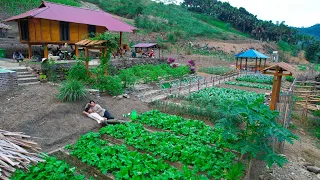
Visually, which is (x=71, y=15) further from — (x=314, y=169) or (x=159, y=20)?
(x=159, y=20)

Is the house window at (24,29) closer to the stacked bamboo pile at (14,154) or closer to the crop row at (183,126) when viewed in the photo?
the crop row at (183,126)

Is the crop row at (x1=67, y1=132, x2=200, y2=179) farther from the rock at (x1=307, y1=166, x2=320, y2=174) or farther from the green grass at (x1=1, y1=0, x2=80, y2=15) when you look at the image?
the green grass at (x1=1, y1=0, x2=80, y2=15)

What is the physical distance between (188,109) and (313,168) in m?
4.46

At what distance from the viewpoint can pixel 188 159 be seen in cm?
533

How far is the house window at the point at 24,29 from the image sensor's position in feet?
43.9

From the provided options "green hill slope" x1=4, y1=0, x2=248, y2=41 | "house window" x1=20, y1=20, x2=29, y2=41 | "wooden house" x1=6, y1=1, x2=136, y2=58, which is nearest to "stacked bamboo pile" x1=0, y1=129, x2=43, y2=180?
"wooden house" x1=6, y1=1, x2=136, y2=58

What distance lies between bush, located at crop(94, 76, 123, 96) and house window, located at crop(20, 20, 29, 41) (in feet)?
20.7

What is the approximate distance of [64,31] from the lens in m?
14.4

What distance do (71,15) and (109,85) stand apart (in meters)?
7.05

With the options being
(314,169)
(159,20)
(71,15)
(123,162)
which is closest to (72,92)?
(123,162)

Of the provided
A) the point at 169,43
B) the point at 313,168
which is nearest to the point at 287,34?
the point at 169,43

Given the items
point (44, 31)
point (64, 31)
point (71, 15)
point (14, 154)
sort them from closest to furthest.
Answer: point (14, 154), point (44, 31), point (64, 31), point (71, 15)

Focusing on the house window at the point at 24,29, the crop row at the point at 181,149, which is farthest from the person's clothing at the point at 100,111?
the house window at the point at 24,29

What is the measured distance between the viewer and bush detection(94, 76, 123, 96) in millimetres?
10570
